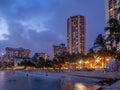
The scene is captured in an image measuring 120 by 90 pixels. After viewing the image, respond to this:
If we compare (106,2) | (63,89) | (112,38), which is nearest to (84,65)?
(106,2)

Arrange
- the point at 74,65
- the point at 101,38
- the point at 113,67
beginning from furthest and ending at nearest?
1. the point at 74,65
2. the point at 101,38
3. the point at 113,67

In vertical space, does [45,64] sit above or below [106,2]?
below

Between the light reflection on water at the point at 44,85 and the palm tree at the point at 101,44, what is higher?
the palm tree at the point at 101,44

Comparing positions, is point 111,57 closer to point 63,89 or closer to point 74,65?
point 63,89

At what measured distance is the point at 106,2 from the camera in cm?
14850

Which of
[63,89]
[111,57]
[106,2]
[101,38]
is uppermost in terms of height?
[106,2]

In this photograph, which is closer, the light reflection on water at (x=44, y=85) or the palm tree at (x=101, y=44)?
the light reflection on water at (x=44, y=85)

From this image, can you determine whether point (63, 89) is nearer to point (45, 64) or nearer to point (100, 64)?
point (100, 64)

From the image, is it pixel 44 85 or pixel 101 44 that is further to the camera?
pixel 101 44

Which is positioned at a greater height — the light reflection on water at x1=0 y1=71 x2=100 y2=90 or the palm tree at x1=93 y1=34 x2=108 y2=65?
the palm tree at x1=93 y1=34 x2=108 y2=65

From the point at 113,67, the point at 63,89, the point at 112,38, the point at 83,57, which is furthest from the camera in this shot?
the point at 83,57

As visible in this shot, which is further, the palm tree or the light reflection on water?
the palm tree

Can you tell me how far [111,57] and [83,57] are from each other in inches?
1972

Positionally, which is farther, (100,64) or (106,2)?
(106,2)
